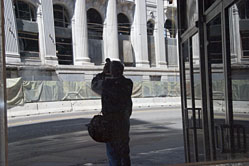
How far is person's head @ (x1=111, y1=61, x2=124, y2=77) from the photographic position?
2113 millimetres

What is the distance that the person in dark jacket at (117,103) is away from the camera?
6.72 feet

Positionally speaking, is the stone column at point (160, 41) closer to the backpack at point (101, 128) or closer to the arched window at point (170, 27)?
the arched window at point (170, 27)

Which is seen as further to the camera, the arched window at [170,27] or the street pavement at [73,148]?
the street pavement at [73,148]

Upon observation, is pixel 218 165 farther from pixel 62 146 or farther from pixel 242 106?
pixel 62 146

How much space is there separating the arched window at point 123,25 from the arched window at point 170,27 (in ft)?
1.36

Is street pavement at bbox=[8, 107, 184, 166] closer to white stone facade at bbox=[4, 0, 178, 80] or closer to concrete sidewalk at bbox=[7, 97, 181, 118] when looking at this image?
concrete sidewalk at bbox=[7, 97, 181, 118]

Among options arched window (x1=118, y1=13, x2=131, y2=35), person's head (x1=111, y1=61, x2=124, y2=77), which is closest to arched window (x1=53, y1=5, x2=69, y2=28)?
arched window (x1=118, y1=13, x2=131, y2=35)

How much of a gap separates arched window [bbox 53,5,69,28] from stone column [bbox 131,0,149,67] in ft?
1.91

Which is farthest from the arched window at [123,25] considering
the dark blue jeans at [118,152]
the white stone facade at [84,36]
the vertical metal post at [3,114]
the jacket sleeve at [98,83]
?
the vertical metal post at [3,114]

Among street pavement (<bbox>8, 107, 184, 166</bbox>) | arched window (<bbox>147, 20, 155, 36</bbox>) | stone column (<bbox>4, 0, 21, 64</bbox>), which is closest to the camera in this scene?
stone column (<bbox>4, 0, 21, 64</bbox>)

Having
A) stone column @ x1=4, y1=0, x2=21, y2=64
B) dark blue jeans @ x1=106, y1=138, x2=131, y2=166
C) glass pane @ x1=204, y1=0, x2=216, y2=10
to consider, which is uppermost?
glass pane @ x1=204, y1=0, x2=216, y2=10

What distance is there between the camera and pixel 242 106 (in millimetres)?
2125

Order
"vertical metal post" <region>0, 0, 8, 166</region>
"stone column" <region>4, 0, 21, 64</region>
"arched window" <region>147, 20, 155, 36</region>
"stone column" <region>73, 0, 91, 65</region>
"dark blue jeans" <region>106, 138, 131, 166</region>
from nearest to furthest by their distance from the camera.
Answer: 1. "vertical metal post" <region>0, 0, 8, 166</region>
2. "stone column" <region>4, 0, 21, 64</region>
3. "dark blue jeans" <region>106, 138, 131, 166</region>
4. "stone column" <region>73, 0, 91, 65</region>
5. "arched window" <region>147, 20, 155, 36</region>

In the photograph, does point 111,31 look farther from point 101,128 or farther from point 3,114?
point 3,114
